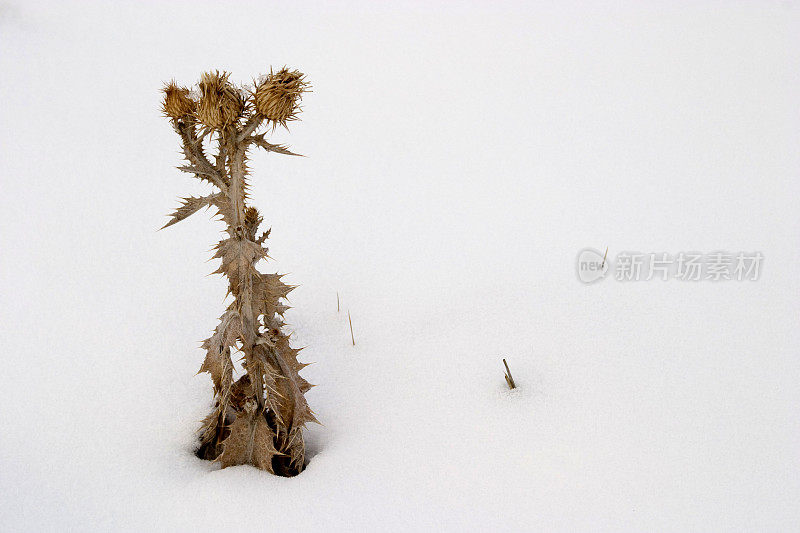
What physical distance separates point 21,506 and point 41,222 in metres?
1.47

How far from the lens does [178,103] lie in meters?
1.42

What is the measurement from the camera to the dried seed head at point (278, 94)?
1.36 metres

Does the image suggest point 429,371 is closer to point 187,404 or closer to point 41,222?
point 187,404

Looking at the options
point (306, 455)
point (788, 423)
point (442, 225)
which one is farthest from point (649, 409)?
point (442, 225)

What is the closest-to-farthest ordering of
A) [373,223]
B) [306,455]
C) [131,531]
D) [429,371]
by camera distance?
[131,531]
[306,455]
[429,371]
[373,223]

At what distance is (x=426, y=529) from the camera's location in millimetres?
1680

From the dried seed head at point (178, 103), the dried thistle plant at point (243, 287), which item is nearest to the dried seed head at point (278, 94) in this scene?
the dried thistle plant at point (243, 287)

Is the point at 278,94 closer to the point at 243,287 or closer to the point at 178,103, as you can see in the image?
the point at 178,103

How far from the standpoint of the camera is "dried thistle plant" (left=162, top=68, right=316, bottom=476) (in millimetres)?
1392

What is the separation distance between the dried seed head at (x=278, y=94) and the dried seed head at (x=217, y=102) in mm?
50

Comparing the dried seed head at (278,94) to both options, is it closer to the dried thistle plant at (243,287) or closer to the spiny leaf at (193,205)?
Result: the dried thistle plant at (243,287)

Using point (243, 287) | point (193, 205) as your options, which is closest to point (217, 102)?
point (193, 205)

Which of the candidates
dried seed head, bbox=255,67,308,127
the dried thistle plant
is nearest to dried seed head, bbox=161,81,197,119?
the dried thistle plant

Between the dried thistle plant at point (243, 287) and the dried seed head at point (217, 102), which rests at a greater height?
the dried seed head at point (217, 102)
